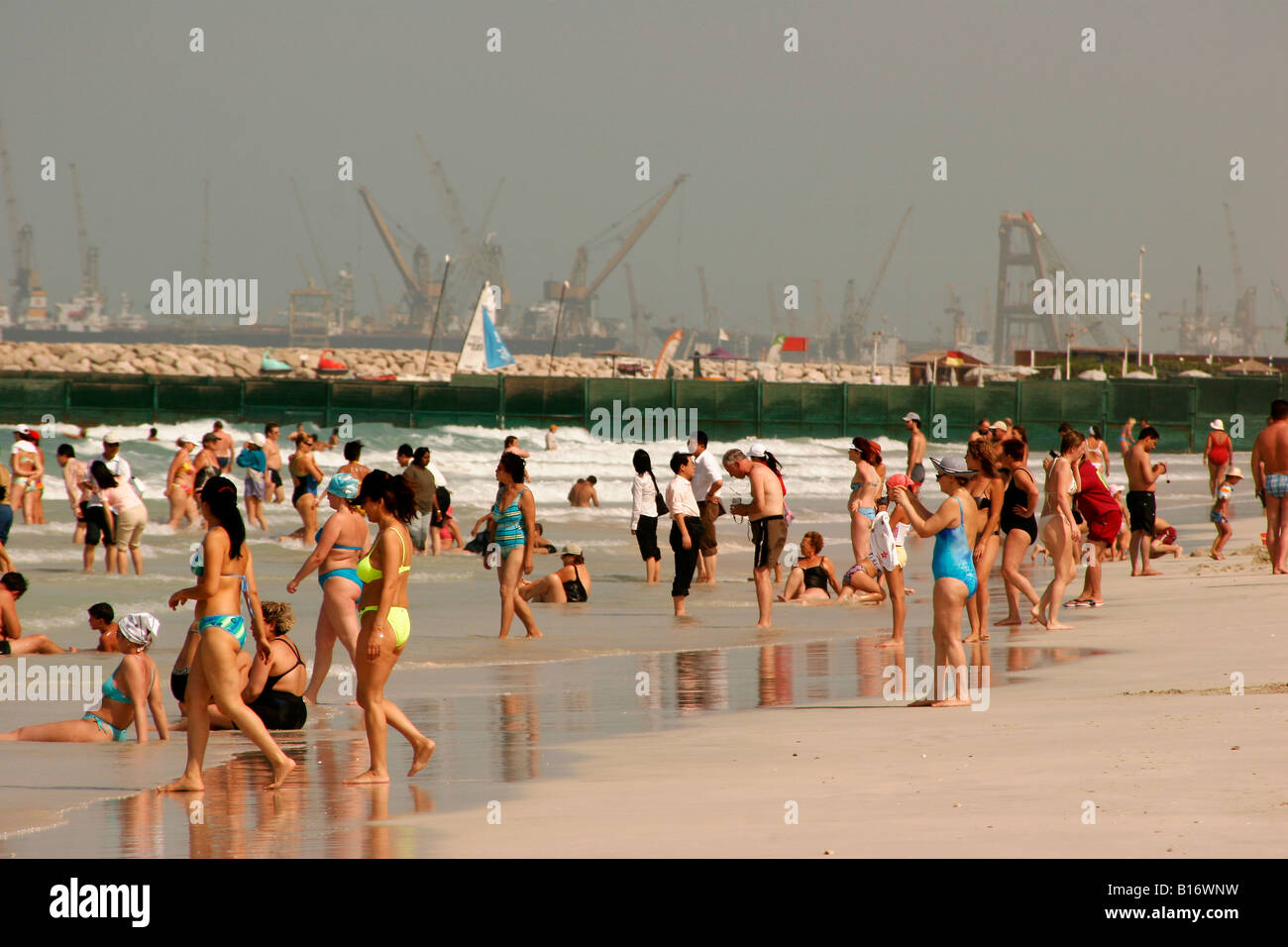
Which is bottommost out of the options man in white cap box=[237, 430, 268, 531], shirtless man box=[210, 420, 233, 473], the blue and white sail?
man in white cap box=[237, 430, 268, 531]

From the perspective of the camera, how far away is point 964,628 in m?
11.9

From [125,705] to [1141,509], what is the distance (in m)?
10.2

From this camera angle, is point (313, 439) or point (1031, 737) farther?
point (313, 439)

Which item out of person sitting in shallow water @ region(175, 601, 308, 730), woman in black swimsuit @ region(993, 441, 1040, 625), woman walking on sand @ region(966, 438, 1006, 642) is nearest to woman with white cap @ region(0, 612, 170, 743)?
person sitting in shallow water @ region(175, 601, 308, 730)

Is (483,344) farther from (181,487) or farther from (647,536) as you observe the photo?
(647,536)

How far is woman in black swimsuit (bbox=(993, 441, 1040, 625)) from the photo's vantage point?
11141mm

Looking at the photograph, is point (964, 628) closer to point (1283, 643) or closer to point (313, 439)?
point (1283, 643)

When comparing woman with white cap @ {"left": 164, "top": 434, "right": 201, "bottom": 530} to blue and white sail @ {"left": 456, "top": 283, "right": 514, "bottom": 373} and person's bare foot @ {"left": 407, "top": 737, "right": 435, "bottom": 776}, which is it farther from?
blue and white sail @ {"left": 456, "top": 283, "right": 514, "bottom": 373}

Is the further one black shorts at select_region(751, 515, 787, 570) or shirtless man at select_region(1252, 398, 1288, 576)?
shirtless man at select_region(1252, 398, 1288, 576)

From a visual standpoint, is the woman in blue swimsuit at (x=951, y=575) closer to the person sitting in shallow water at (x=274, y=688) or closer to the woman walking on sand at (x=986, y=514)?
the woman walking on sand at (x=986, y=514)

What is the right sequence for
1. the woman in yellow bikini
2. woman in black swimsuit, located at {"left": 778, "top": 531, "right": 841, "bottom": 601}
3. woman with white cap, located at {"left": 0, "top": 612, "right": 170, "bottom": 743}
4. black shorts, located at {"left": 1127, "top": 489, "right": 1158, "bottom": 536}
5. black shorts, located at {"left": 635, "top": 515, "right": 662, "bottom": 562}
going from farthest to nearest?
black shorts, located at {"left": 635, "top": 515, "right": 662, "bottom": 562} < woman in black swimsuit, located at {"left": 778, "top": 531, "right": 841, "bottom": 601} < black shorts, located at {"left": 1127, "top": 489, "right": 1158, "bottom": 536} < woman with white cap, located at {"left": 0, "top": 612, "right": 170, "bottom": 743} < the woman in yellow bikini

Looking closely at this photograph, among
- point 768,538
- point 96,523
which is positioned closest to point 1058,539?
point 768,538
